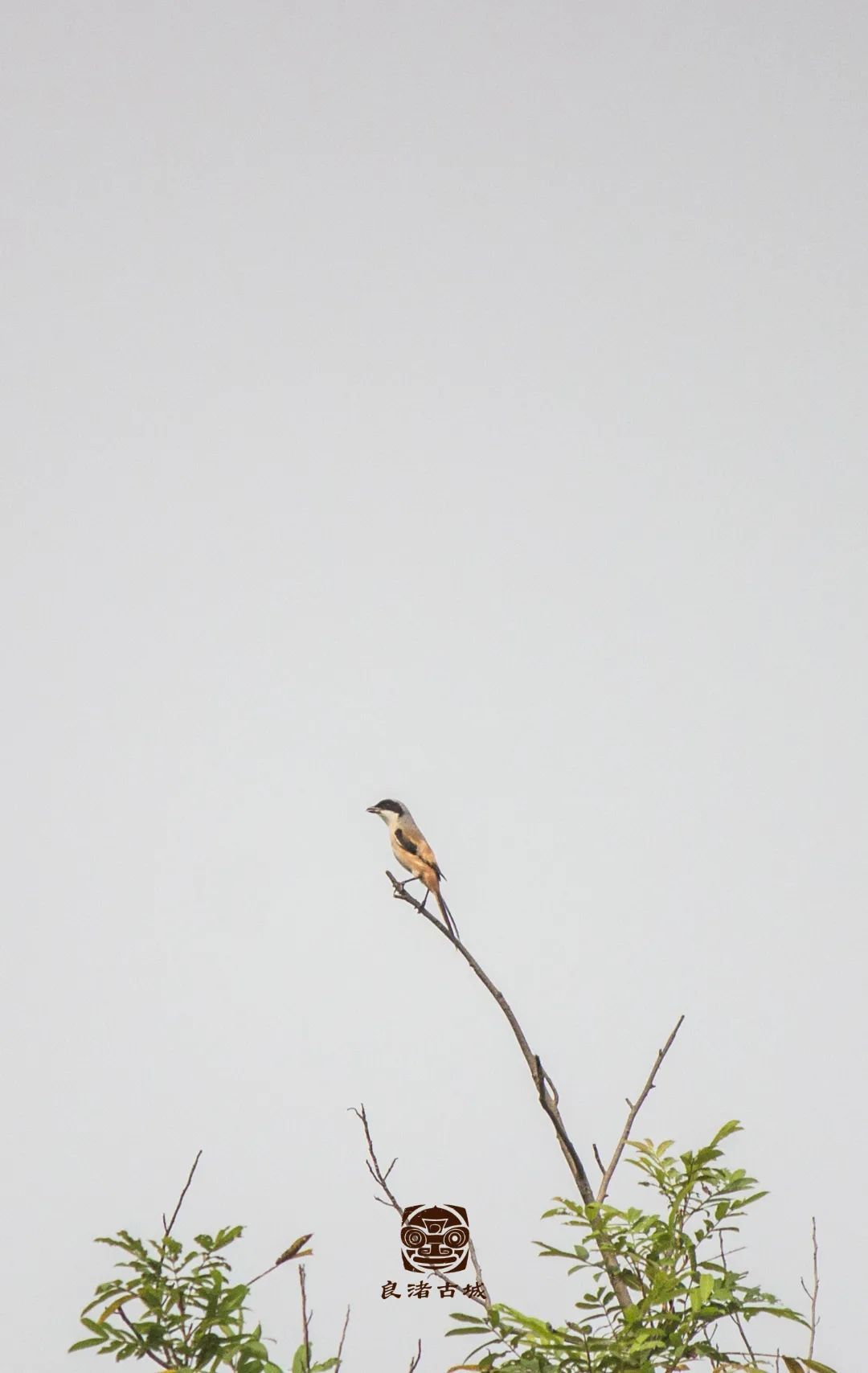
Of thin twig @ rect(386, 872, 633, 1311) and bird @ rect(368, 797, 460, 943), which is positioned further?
bird @ rect(368, 797, 460, 943)

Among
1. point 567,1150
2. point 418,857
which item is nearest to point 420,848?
point 418,857

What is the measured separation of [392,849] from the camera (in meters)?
7.62

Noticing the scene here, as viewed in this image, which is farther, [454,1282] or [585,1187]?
[454,1282]

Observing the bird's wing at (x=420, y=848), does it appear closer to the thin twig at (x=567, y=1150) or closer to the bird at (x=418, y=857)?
the bird at (x=418, y=857)

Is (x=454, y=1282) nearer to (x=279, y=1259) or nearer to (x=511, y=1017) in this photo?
(x=279, y=1259)

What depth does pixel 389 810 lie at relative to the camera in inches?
318

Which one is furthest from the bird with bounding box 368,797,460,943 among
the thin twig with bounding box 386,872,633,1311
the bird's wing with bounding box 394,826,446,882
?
the thin twig with bounding box 386,872,633,1311

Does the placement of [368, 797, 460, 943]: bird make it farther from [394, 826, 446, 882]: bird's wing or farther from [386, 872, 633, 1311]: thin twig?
[386, 872, 633, 1311]: thin twig

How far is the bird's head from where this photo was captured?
7.90m

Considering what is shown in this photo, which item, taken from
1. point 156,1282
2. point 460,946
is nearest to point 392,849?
point 460,946

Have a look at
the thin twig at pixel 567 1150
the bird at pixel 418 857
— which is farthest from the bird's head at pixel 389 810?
the thin twig at pixel 567 1150

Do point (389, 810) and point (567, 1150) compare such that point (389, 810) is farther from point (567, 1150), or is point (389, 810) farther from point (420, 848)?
point (567, 1150)

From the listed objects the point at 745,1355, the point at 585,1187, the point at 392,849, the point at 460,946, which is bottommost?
the point at 745,1355

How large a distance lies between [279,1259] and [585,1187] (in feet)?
2.69
